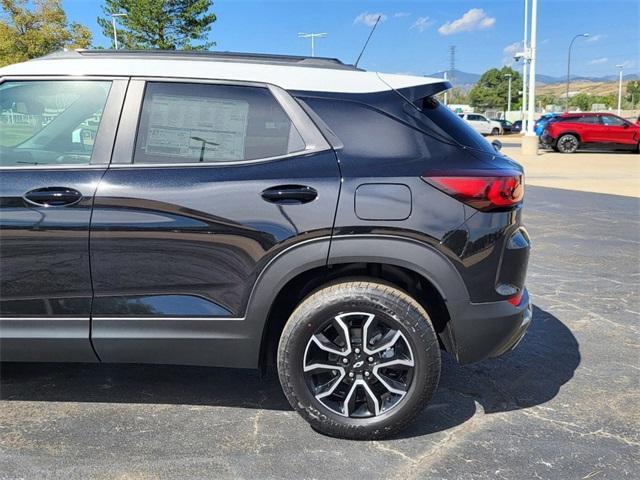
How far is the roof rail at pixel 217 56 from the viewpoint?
308cm

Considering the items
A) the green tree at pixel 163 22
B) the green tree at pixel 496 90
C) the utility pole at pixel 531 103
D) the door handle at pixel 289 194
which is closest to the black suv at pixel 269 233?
the door handle at pixel 289 194

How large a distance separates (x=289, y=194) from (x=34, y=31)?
38541 mm

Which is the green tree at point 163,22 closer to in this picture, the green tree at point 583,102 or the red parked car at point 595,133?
the red parked car at point 595,133

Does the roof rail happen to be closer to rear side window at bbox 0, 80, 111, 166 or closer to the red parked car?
rear side window at bbox 0, 80, 111, 166

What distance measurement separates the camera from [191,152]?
2.91m

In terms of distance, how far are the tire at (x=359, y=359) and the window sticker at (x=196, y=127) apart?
86cm

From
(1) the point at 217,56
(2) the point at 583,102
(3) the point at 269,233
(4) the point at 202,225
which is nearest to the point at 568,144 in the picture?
(1) the point at 217,56

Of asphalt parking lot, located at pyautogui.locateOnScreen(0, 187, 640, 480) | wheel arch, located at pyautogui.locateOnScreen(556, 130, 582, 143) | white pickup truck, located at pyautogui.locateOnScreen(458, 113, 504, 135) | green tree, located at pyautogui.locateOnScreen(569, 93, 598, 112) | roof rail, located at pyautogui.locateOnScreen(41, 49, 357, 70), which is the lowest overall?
asphalt parking lot, located at pyautogui.locateOnScreen(0, 187, 640, 480)

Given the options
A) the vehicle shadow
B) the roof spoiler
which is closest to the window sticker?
the roof spoiler

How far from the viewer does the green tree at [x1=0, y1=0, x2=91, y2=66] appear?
34.1 meters

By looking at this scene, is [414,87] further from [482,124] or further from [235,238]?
[482,124]

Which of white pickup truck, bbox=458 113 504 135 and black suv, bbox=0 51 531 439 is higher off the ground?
white pickup truck, bbox=458 113 504 135

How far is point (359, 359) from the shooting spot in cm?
288

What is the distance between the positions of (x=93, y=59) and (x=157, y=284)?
1.21 m
